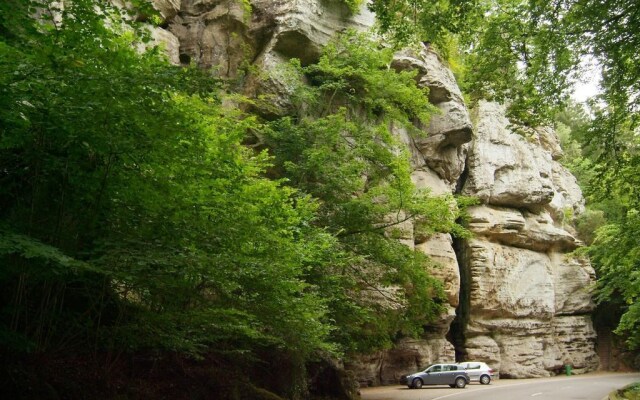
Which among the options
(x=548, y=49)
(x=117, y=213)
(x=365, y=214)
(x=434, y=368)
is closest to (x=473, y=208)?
(x=434, y=368)

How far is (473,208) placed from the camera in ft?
101

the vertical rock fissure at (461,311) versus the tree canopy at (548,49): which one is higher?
the tree canopy at (548,49)

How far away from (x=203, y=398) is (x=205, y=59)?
639 inches

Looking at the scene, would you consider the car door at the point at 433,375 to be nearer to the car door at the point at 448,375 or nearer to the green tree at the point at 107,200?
the car door at the point at 448,375

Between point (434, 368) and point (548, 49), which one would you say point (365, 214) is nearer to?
point (548, 49)

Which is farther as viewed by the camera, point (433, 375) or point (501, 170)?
point (501, 170)

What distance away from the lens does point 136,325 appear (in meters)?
7.93

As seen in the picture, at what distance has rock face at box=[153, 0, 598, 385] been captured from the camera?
22953 mm

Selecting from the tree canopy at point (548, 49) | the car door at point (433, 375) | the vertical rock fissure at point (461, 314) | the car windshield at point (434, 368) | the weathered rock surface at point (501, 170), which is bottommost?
the car door at point (433, 375)

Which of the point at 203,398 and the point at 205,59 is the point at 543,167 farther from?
the point at 203,398

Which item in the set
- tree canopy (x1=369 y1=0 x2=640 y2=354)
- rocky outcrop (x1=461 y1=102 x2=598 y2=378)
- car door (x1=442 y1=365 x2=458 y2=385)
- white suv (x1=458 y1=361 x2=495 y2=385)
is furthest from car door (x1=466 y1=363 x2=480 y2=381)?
tree canopy (x1=369 y1=0 x2=640 y2=354)

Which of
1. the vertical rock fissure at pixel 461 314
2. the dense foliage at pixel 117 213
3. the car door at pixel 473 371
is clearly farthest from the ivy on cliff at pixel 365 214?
the vertical rock fissure at pixel 461 314

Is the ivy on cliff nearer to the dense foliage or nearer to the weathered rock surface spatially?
the dense foliage

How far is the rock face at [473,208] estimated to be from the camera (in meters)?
23.0
